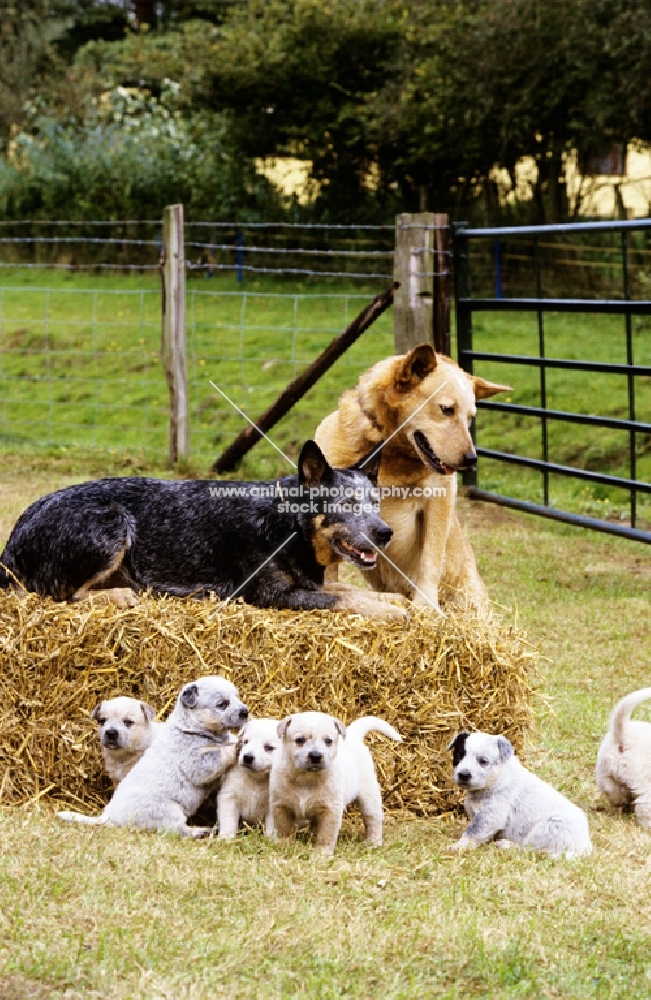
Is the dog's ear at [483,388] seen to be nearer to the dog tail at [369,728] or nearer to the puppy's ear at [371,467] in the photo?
the puppy's ear at [371,467]

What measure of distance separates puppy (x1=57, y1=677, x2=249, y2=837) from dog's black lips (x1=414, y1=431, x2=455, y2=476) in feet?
5.60

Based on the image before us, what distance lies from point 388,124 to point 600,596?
1547cm

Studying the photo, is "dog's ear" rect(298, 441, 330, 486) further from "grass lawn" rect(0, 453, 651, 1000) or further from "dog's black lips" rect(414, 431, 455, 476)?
"grass lawn" rect(0, 453, 651, 1000)

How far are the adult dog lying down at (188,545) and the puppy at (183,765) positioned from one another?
80 cm

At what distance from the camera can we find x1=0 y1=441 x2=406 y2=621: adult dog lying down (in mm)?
5125

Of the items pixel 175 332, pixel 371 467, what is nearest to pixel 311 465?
pixel 371 467

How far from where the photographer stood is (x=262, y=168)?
24.7 m

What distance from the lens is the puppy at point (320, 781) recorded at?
4164 mm

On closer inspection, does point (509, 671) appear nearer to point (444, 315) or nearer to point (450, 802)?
point (450, 802)

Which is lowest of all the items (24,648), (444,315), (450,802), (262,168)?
(450,802)

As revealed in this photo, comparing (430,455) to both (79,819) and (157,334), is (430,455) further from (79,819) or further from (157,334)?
(157,334)

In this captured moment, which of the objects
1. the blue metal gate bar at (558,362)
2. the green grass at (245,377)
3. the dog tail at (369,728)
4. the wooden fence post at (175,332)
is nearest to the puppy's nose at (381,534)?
the dog tail at (369,728)

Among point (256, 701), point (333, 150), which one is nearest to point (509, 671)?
point (256, 701)

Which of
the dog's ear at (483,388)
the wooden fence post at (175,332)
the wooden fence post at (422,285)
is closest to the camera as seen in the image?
the dog's ear at (483,388)
